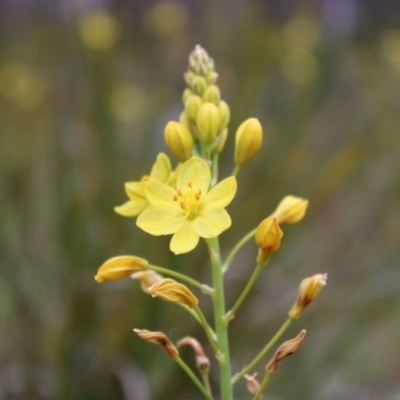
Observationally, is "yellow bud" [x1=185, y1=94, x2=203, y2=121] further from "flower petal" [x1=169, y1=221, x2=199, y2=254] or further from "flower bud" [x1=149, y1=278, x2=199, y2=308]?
"flower bud" [x1=149, y1=278, x2=199, y2=308]

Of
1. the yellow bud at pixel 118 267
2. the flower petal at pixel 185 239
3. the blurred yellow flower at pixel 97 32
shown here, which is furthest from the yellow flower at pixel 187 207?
the blurred yellow flower at pixel 97 32

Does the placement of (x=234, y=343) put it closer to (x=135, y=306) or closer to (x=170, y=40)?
(x=135, y=306)

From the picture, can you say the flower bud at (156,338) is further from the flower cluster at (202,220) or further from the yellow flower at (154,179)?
the yellow flower at (154,179)

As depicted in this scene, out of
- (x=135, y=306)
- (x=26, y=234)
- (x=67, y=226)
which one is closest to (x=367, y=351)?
(x=135, y=306)

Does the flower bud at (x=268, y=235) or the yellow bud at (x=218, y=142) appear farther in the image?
the yellow bud at (x=218, y=142)

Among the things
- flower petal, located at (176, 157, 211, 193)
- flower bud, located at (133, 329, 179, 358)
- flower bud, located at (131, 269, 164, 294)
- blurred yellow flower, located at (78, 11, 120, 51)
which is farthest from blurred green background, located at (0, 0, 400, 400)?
flower petal, located at (176, 157, 211, 193)
